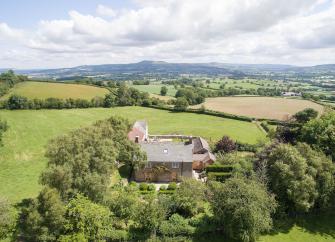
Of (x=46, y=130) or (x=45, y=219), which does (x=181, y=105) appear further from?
(x=45, y=219)

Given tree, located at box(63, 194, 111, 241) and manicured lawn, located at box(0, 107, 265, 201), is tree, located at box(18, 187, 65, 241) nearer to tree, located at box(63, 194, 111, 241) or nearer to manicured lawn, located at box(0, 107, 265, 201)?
tree, located at box(63, 194, 111, 241)

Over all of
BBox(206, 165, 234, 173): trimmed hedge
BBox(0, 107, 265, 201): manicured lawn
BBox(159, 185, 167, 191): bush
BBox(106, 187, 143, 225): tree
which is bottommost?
BBox(0, 107, 265, 201): manicured lawn

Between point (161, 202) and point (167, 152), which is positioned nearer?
point (161, 202)

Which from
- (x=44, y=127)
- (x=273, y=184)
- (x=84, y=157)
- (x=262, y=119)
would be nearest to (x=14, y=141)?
(x=44, y=127)

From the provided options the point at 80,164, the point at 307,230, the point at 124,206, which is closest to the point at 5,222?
the point at 80,164

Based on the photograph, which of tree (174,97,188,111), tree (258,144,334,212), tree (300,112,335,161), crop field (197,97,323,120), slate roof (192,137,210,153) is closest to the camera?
tree (258,144,334,212)

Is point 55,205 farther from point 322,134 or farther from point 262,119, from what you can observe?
point 262,119

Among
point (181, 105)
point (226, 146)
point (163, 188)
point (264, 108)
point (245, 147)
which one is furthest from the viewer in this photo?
point (264, 108)

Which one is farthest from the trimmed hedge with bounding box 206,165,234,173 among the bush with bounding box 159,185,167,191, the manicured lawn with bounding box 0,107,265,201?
the manicured lawn with bounding box 0,107,265,201
